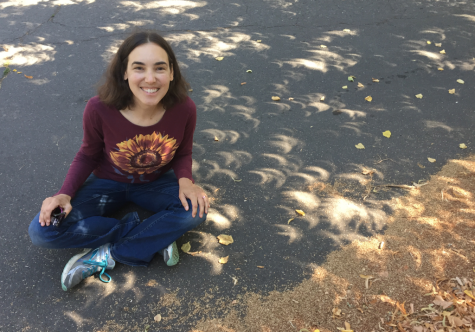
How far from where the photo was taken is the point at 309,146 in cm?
345

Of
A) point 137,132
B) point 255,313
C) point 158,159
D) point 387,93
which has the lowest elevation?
point 255,313

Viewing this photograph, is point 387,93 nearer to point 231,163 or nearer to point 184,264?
point 231,163

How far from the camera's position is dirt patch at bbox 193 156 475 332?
213 cm

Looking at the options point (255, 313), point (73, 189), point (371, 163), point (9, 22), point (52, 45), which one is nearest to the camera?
point (255, 313)

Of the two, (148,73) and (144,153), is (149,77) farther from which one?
(144,153)

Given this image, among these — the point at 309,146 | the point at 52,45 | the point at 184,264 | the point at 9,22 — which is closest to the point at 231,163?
the point at 309,146

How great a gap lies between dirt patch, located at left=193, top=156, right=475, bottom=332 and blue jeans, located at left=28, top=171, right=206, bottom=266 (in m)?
0.60

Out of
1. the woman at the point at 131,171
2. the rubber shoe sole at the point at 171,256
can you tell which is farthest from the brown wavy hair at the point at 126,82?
the rubber shoe sole at the point at 171,256

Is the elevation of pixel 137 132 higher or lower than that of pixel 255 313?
higher

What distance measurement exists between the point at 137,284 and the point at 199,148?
1.48m

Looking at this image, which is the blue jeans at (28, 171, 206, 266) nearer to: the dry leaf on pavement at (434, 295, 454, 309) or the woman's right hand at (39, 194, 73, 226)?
the woman's right hand at (39, 194, 73, 226)

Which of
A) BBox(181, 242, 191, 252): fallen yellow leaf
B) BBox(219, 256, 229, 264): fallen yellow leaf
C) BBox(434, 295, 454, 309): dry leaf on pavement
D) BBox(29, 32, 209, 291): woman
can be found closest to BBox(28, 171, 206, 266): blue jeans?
BBox(29, 32, 209, 291): woman

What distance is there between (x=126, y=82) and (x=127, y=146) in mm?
412

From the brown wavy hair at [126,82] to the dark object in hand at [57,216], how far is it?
73cm
